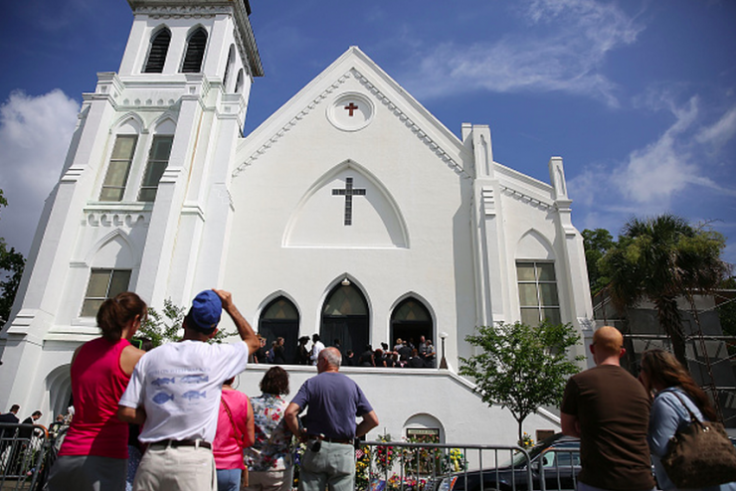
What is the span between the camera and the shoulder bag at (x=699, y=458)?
3213mm

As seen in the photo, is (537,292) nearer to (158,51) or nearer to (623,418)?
(623,418)

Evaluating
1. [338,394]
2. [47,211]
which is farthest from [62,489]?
[47,211]

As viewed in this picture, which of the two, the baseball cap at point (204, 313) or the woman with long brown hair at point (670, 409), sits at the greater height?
the baseball cap at point (204, 313)

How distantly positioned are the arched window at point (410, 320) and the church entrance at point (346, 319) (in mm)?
984

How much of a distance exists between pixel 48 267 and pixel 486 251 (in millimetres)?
13420

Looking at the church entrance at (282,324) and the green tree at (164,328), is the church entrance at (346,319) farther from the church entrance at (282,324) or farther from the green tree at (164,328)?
the green tree at (164,328)

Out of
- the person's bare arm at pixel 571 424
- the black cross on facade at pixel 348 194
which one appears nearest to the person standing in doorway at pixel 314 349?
the black cross on facade at pixel 348 194

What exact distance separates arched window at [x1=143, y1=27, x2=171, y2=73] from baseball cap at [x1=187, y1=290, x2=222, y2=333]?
2008 centimetres

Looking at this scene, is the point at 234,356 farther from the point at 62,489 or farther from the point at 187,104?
the point at 187,104

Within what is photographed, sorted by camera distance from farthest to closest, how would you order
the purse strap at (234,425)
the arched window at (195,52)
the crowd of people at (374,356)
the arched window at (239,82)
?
the arched window at (239,82)
the arched window at (195,52)
the crowd of people at (374,356)
the purse strap at (234,425)

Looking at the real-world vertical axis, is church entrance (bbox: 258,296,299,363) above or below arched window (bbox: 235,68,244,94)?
below

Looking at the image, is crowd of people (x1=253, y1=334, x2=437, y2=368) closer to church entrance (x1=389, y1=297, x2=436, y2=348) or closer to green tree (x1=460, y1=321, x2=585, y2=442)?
church entrance (x1=389, y1=297, x2=436, y2=348)

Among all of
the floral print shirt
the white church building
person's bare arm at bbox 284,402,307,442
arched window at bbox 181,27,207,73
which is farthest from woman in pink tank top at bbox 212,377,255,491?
arched window at bbox 181,27,207,73

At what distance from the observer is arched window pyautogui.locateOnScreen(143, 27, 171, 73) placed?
67.1 feet
